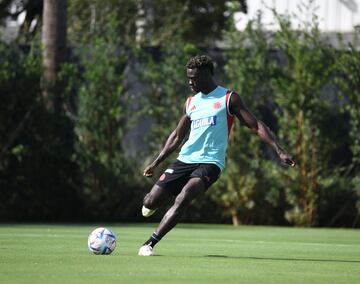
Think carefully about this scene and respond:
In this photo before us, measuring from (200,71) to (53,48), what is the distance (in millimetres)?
12964

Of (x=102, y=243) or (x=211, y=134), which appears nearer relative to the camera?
(x=102, y=243)

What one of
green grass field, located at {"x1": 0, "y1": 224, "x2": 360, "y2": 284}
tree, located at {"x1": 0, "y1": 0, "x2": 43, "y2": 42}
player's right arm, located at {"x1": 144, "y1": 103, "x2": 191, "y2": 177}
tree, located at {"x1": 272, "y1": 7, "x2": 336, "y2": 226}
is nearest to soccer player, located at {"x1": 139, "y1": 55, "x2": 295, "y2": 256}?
player's right arm, located at {"x1": 144, "y1": 103, "x2": 191, "y2": 177}

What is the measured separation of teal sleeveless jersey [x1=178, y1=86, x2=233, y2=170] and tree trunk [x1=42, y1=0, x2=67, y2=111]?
12.0 meters

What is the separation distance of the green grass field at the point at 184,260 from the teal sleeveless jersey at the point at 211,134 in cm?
117

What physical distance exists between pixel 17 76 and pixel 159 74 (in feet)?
10.8

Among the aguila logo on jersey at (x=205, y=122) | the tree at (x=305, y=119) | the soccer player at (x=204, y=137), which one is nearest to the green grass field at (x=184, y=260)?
the soccer player at (x=204, y=137)

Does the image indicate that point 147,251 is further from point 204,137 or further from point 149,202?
point 204,137

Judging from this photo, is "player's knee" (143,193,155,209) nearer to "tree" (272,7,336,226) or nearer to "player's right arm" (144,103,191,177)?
"player's right arm" (144,103,191,177)

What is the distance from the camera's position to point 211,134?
40.7 feet

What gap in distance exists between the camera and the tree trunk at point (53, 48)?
24.1m

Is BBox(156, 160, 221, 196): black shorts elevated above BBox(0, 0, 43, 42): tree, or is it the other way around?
BBox(156, 160, 221, 196): black shorts

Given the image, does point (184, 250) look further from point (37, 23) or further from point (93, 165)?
point (37, 23)

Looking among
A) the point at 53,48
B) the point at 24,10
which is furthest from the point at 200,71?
the point at 24,10

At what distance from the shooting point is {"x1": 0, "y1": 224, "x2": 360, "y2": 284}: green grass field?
9.43 meters
